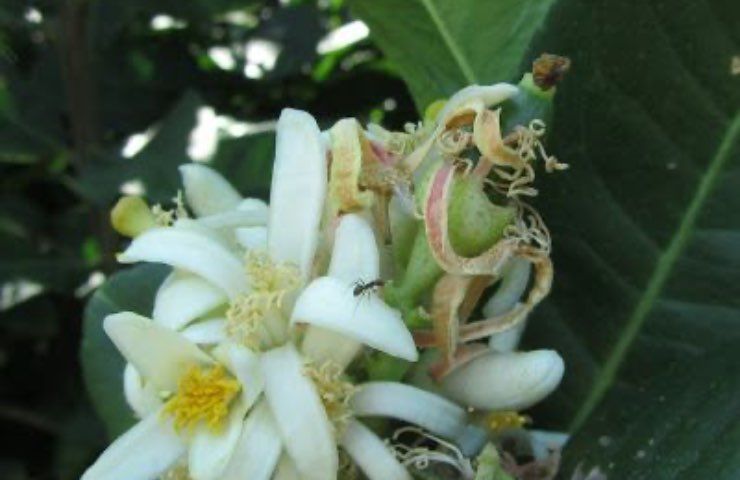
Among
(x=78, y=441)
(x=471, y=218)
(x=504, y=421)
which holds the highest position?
(x=471, y=218)

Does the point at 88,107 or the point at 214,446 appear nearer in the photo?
the point at 214,446

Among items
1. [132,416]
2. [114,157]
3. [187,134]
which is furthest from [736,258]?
[114,157]

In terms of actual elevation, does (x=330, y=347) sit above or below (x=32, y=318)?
above

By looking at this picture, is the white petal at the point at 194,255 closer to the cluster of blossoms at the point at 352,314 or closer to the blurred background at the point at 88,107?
the cluster of blossoms at the point at 352,314

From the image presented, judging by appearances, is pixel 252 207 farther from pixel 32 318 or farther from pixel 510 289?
pixel 32 318

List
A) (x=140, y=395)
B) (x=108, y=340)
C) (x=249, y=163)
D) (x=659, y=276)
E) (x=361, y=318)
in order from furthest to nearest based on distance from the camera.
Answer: (x=249, y=163) < (x=108, y=340) < (x=659, y=276) < (x=140, y=395) < (x=361, y=318)

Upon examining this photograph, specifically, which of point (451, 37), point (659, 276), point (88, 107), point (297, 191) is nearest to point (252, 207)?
point (297, 191)

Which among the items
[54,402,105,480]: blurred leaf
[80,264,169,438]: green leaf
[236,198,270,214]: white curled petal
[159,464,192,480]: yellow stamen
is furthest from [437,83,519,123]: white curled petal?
[54,402,105,480]: blurred leaf

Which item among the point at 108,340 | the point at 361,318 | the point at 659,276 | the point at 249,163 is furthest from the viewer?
the point at 249,163
